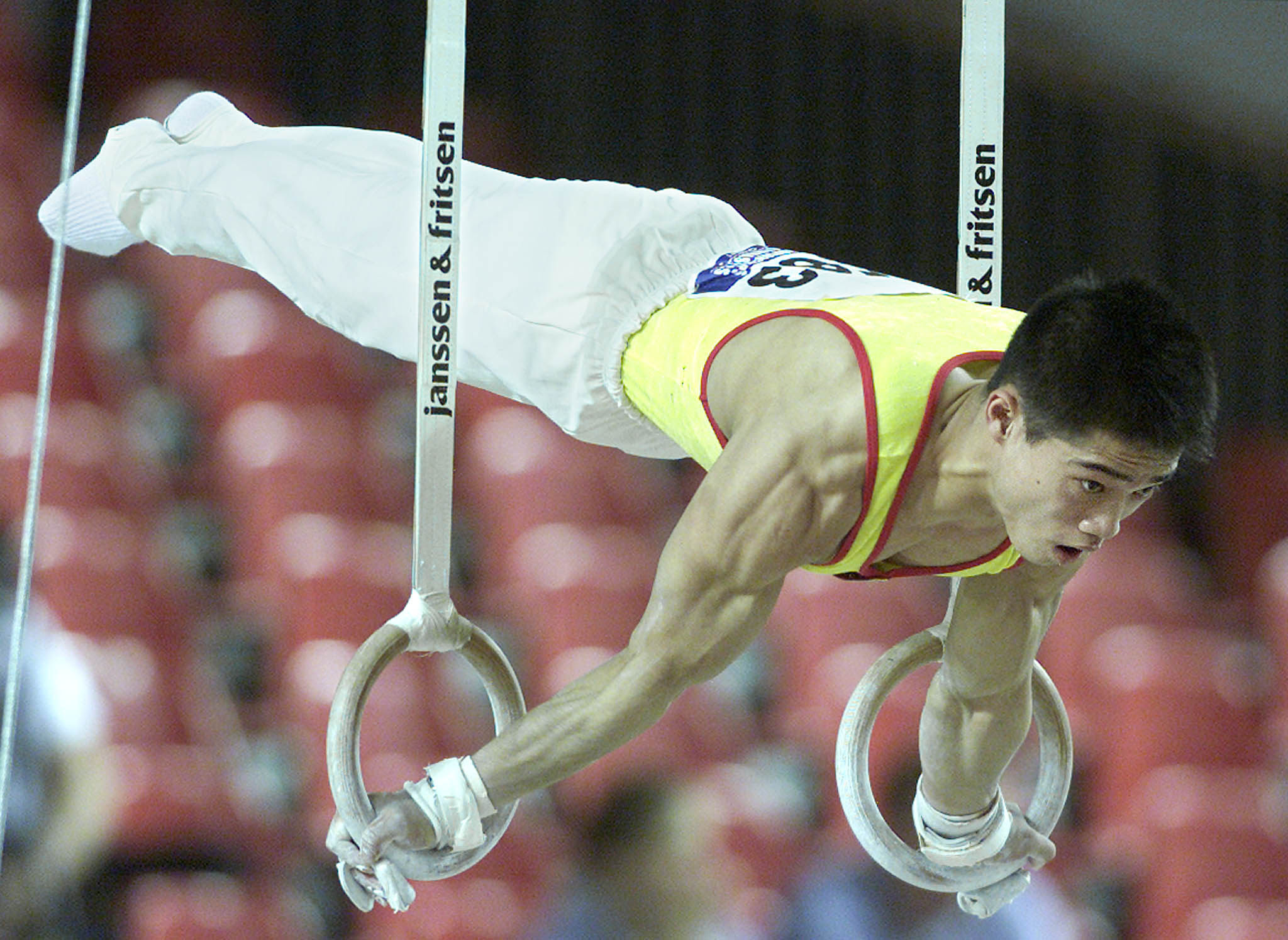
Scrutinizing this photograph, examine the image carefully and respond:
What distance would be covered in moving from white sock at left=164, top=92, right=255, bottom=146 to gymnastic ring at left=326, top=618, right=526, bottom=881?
911 millimetres

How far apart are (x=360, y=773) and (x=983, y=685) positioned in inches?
34.6

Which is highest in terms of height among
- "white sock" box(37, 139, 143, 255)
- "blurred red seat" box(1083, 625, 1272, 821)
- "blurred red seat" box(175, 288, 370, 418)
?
"white sock" box(37, 139, 143, 255)

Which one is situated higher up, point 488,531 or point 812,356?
point 812,356

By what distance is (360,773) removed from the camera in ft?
8.57

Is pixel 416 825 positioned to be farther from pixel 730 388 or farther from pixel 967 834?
pixel 967 834

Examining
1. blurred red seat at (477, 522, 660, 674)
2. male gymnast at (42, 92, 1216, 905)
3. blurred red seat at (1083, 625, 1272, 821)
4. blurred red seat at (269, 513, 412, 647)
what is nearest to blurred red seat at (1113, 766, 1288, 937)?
blurred red seat at (1083, 625, 1272, 821)

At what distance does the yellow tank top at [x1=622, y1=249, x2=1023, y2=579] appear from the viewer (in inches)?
94.1

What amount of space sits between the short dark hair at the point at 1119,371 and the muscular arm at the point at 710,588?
247 mm

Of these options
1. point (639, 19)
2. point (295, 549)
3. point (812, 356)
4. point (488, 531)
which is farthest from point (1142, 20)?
point (812, 356)

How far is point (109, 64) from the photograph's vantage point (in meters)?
6.57

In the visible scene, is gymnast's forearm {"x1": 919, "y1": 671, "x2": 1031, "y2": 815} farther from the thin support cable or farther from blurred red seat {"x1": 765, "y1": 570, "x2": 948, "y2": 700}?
blurred red seat {"x1": 765, "y1": 570, "x2": 948, "y2": 700}

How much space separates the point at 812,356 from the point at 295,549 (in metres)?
2.88

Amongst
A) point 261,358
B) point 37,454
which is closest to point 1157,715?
point 261,358

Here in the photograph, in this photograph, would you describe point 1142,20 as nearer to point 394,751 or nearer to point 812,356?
point 394,751
